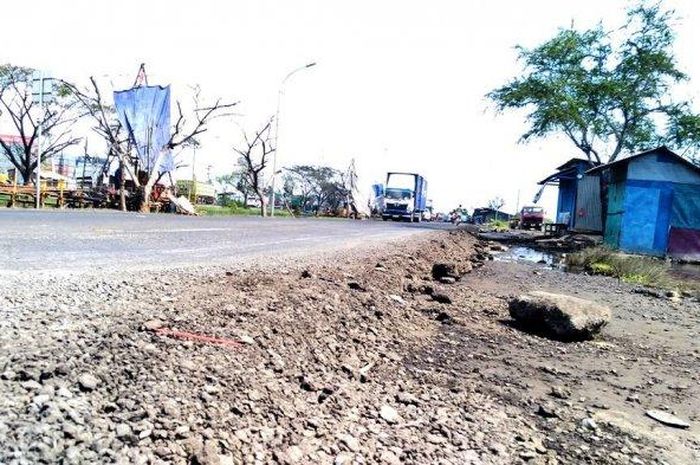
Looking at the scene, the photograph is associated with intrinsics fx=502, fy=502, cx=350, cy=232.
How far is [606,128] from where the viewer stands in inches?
947

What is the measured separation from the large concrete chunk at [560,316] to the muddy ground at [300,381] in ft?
0.68

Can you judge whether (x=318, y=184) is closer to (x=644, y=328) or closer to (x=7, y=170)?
(x=7, y=170)

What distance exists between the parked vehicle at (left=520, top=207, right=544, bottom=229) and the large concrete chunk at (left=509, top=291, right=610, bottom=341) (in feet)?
133

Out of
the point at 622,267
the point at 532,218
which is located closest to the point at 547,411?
the point at 622,267

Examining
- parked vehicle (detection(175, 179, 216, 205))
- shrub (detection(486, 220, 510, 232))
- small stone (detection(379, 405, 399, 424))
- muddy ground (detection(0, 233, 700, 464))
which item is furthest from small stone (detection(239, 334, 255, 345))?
parked vehicle (detection(175, 179, 216, 205))

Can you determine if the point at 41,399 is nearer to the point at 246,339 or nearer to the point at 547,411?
the point at 246,339

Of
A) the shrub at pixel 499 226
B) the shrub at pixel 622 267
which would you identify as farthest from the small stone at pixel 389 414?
the shrub at pixel 499 226

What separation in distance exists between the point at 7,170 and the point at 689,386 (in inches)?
2545

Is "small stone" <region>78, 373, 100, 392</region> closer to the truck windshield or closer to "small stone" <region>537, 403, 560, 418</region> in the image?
"small stone" <region>537, 403, 560, 418</region>

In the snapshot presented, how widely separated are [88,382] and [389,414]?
139cm

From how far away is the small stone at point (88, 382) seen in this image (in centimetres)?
190

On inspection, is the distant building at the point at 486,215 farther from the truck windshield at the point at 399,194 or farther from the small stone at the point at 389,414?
the small stone at the point at 389,414

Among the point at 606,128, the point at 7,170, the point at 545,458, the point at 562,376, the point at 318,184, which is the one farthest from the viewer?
the point at 318,184

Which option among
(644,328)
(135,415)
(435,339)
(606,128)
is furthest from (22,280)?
(606,128)
